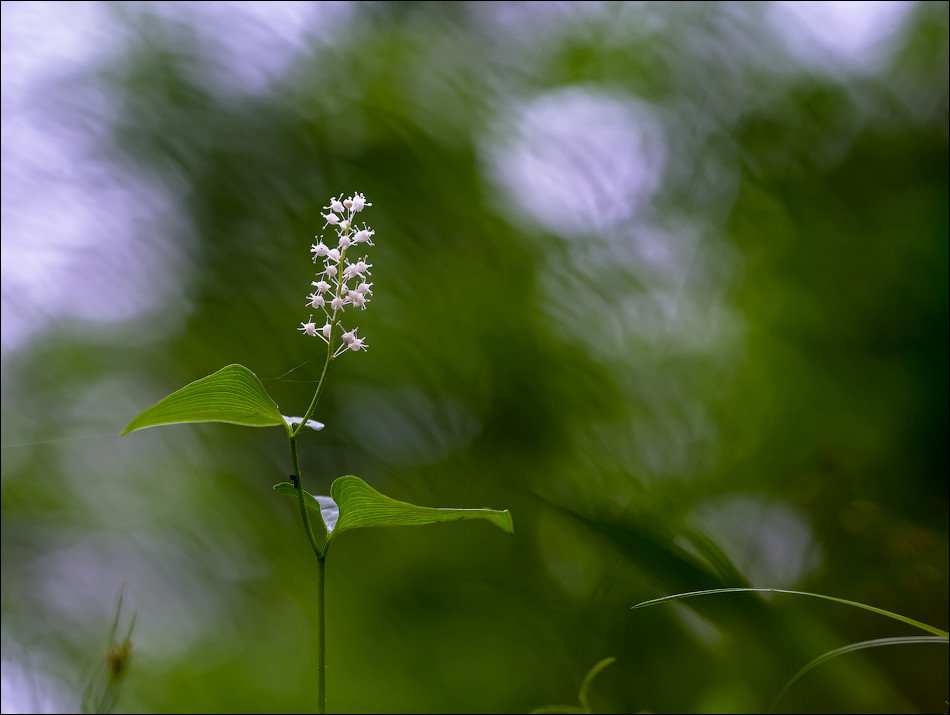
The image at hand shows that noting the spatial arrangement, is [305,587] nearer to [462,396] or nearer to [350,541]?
[350,541]

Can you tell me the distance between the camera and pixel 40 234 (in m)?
0.53

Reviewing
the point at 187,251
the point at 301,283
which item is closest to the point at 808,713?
the point at 301,283

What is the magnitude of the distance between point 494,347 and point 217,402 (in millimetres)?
267

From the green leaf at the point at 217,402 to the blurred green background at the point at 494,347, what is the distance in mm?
203

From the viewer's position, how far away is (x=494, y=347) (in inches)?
17.9

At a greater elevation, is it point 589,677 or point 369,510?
point 369,510

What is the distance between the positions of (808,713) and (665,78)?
1.65 ft

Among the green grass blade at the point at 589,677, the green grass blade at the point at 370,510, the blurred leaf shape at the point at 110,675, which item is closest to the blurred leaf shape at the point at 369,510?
the green grass blade at the point at 370,510

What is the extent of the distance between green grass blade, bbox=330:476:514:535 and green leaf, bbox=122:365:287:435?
42 millimetres

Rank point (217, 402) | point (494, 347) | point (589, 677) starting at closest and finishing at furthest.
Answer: point (217, 402) → point (589, 677) → point (494, 347)

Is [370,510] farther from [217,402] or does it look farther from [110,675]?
[110,675]

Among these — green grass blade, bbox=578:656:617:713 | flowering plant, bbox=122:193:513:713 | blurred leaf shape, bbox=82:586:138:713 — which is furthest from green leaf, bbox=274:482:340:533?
blurred leaf shape, bbox=82:586:138:713

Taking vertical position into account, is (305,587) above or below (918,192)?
below

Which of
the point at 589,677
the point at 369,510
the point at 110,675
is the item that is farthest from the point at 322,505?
the point at 110,675
